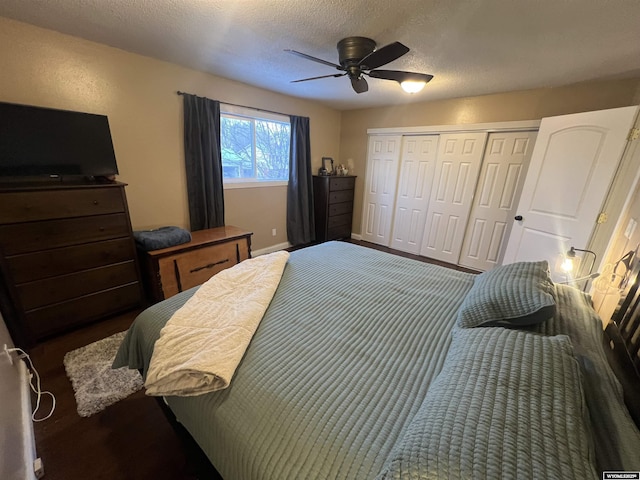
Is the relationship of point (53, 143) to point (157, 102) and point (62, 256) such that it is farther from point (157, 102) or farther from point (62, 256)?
point (157, 102)

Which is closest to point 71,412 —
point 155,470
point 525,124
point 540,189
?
point 155,470

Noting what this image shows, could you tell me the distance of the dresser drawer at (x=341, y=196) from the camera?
14.0ft

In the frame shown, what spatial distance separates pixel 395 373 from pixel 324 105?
13.5 ft

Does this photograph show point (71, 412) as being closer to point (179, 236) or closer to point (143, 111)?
point (179, 236)

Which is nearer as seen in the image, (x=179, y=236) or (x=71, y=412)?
(x=71, y=412)

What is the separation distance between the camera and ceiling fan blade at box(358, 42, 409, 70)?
148 cm

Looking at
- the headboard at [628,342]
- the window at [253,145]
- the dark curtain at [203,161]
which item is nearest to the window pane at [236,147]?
the window at [253,145]

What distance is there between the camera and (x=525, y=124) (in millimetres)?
2920

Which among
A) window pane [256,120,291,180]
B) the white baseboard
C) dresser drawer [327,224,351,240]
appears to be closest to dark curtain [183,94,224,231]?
window pane [256,120,291,180]

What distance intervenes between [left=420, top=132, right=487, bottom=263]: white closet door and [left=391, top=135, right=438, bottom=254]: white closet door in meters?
0.10

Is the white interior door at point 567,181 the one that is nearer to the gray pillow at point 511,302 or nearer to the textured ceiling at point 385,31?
the textured ceiling at point 385,31

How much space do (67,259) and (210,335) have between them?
1721 millimetres

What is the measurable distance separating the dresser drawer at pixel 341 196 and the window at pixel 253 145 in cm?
82

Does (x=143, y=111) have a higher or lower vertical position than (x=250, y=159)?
higher
